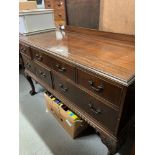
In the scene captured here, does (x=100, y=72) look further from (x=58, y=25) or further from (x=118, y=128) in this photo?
(x=58, y=25)

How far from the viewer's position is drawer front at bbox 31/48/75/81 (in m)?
1.02

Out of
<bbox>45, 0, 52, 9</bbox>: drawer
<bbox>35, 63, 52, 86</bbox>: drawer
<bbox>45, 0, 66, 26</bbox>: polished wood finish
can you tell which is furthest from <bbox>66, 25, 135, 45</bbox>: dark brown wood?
<bbox>35, 63, 52, 86</bbox>: drawer

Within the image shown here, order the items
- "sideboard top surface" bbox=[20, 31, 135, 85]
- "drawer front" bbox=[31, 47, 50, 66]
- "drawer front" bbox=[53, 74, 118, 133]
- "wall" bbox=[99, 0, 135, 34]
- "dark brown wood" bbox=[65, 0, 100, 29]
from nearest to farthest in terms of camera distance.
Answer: "sideboard top surface" bbox=[20, 31, 135, 85] < "drawer front" bbox=[53, 74, 118, 133] < "wall" bbox=[99, 0, 135, 34] < "drawer front" bbox=[31, 47, 50, 66] < "dark brown wood" bbox=[65, 0, 100, 29]

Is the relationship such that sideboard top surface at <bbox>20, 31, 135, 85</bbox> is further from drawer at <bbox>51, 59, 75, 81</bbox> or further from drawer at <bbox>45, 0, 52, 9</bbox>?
drawer at <bbox>45, 0, 52, 9</bbox>

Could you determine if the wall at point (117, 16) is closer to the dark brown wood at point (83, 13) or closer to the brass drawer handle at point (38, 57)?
the dark brown wood at point (83, 13)

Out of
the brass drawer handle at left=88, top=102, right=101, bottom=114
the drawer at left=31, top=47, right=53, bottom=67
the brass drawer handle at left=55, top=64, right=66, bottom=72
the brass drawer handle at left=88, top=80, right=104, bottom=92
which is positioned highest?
the drawer at left=31, top=47, right=53, bottom=67

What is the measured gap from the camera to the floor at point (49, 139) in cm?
135

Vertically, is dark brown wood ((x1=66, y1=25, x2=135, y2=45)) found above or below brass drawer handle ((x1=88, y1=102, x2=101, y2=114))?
above

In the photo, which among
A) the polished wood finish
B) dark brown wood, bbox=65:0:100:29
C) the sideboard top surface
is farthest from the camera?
the polished wood finish

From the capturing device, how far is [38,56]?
1362mm

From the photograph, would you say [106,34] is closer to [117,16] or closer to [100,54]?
[117,16]

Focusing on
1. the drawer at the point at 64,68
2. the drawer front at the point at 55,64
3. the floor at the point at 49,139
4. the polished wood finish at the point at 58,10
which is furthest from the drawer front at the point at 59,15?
the floor at the point at 49,139

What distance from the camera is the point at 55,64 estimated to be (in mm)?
1158
